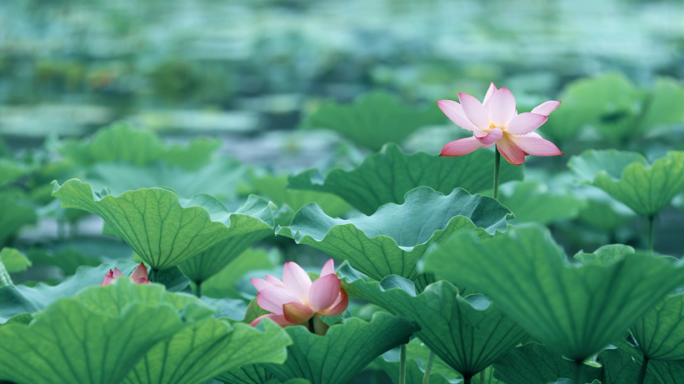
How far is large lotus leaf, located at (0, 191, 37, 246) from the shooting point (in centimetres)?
127

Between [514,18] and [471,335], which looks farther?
[514,18]

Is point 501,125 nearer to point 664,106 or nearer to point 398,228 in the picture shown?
point 398,228

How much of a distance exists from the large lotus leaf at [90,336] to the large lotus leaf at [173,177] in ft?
2.55

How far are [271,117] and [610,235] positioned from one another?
265 cm

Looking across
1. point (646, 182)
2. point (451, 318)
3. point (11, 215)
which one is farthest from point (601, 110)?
point (11, 215)

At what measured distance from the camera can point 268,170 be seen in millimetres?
1648

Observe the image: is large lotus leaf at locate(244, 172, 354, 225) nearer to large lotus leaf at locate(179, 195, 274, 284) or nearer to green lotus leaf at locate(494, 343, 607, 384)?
large lotus leaf at locate(179, 195, 274, 284)

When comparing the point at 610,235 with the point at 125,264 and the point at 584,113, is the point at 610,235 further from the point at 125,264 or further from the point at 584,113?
the point at 125,264

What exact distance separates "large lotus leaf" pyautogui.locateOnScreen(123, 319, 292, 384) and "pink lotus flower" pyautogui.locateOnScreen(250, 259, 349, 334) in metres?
0.07

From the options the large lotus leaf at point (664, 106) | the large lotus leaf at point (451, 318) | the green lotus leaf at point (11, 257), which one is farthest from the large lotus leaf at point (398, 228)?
the large lotus leaf at point (664, 106)

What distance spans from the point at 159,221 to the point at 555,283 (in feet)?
1.37

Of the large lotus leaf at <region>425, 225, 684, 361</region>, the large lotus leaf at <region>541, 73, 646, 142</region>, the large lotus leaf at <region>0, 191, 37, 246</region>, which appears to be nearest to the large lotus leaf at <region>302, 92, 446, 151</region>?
the large lotus leaf at <region>541, 73, 646, 142</region>

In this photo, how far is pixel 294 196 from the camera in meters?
1.31

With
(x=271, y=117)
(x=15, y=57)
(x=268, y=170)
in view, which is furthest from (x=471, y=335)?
(x=15, y=57)
